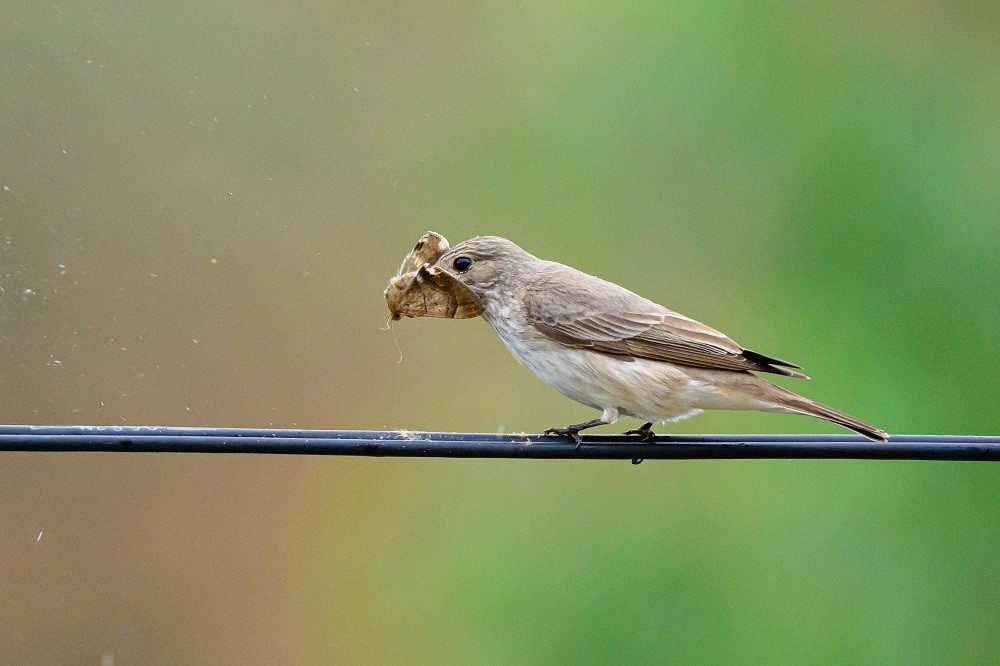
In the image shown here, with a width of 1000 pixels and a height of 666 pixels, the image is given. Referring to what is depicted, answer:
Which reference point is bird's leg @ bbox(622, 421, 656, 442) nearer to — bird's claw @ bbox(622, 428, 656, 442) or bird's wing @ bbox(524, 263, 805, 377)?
bird's claw @ bbox(622, 428, 656, 442)

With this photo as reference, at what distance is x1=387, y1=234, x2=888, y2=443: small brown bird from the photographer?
4.73m

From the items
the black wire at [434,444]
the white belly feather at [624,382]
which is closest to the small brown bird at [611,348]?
the white belly feather at [624,382]

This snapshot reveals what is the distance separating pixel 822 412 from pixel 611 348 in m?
1.05

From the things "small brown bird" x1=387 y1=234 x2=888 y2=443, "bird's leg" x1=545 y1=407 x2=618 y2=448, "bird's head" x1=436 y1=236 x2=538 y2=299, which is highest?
"bird's head" x1=436 y1=236 x2=538 y2=299

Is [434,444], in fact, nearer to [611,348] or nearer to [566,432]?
[566,432]

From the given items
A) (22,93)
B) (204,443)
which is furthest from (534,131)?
(204,443)

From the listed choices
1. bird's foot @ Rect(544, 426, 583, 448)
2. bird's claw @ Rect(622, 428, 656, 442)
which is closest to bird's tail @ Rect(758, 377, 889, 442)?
bird's claw @ Rect(622, 428, 656, 442)

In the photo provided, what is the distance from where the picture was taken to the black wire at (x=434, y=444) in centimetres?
331

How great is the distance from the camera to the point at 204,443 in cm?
332

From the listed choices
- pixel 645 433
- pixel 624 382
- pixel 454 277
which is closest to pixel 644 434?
pixel 645 433

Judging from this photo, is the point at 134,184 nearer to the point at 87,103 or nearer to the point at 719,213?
the point at 87,103

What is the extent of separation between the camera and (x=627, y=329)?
4.96m

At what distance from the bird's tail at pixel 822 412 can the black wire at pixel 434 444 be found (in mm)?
256

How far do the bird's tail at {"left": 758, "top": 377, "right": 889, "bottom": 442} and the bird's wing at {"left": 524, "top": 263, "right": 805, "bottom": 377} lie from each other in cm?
17
